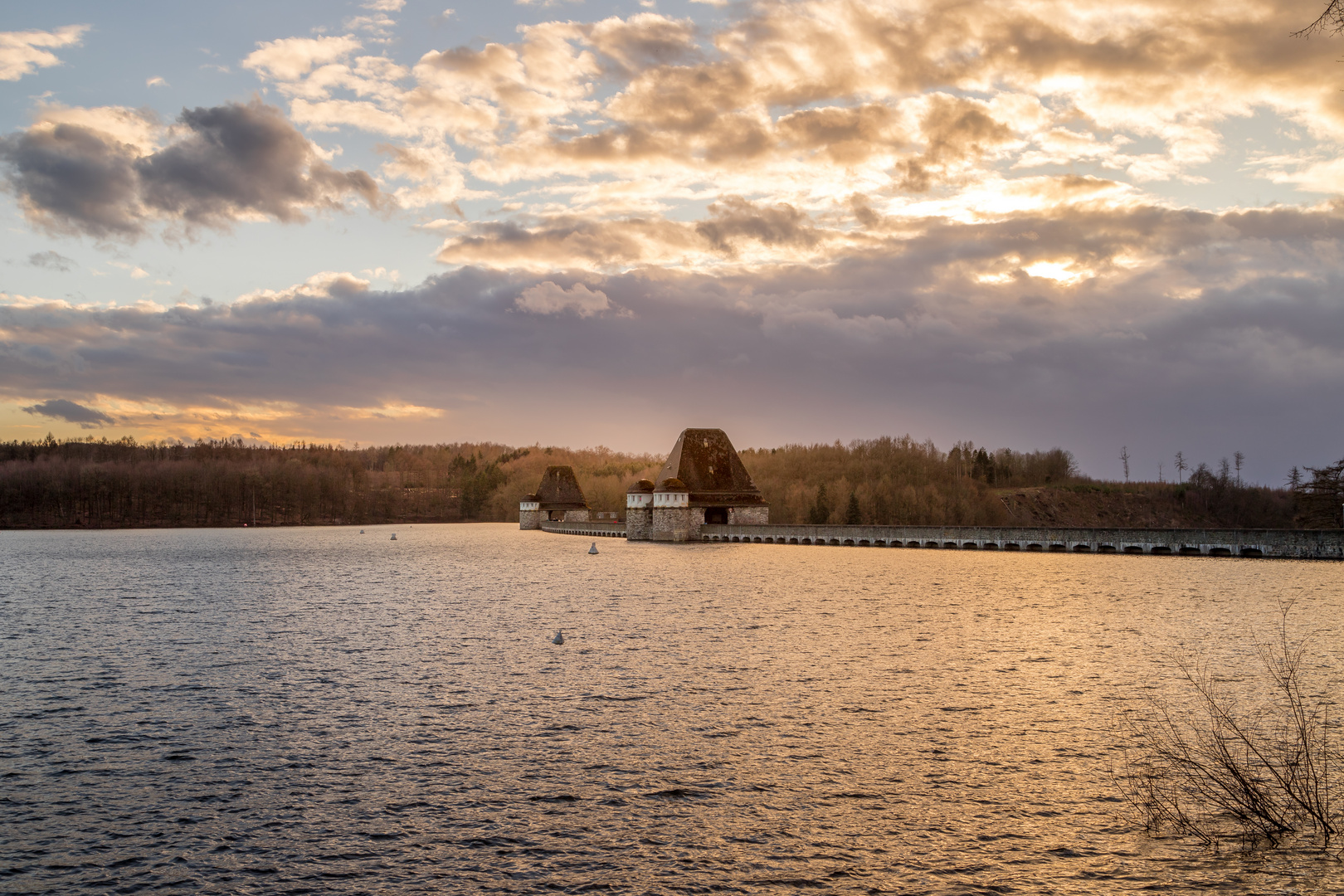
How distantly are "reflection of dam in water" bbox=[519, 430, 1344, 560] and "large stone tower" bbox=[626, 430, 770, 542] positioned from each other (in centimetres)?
9

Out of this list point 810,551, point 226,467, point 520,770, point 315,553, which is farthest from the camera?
point 226,467

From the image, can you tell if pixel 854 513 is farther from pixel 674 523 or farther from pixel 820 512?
pixel 674 523

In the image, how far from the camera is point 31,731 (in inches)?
611

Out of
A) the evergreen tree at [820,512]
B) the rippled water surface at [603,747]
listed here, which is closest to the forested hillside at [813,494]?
the evergreen tree at [820,512]

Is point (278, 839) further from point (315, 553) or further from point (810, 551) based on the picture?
point (315, 553)

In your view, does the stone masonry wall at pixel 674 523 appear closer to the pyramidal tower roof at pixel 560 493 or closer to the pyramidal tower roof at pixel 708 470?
the pyramidal tower roof at pixel 708 470

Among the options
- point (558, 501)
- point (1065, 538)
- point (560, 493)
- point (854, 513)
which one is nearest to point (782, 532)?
point (1065, 538)

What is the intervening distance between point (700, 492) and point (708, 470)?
3.19m

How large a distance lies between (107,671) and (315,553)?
61145 millimetres

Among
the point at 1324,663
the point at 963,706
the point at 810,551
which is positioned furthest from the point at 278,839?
the point at 810,551

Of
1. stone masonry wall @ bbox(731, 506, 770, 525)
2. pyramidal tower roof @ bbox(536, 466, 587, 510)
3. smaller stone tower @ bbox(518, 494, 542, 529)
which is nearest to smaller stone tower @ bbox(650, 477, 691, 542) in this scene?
stone masonry wall @ bbox(731, 506, 770, 525)

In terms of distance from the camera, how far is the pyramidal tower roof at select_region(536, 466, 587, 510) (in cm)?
13425

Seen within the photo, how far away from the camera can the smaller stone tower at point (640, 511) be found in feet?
300

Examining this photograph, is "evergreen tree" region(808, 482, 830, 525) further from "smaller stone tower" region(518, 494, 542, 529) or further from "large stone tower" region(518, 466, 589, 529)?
"smaller stone tower" region(518, 494, 542, 529)
